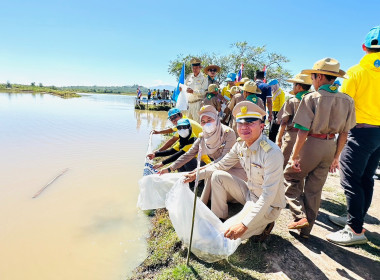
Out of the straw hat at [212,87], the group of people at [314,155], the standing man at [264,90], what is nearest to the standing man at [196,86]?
the straw hat at [212,87]

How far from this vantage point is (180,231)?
2139mm

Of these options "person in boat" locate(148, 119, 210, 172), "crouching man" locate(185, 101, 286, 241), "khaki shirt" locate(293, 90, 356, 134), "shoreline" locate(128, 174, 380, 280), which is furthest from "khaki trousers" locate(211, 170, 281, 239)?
"person in boat" locate(148, 119, 210, 172)

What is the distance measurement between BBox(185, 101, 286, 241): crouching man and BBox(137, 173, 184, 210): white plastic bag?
613 millimetres

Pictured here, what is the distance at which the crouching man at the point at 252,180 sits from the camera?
180cm

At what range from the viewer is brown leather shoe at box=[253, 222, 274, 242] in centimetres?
212

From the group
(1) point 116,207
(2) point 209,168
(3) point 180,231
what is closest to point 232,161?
(2) point 209,168

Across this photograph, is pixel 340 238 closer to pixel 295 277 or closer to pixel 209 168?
pixel 295 277

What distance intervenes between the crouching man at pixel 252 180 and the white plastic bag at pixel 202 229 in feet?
0.50

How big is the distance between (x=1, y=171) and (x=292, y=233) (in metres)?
6.16

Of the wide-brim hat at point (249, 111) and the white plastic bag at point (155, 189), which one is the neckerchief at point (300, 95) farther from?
the white plastic bag at point (155, 189)

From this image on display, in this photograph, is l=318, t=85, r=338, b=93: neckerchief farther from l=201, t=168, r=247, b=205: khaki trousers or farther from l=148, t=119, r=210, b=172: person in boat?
l=148, t=119, r=210, b=172: person in boat

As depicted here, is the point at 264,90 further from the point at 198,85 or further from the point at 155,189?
the point at 155,189

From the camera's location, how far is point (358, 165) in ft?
7.04

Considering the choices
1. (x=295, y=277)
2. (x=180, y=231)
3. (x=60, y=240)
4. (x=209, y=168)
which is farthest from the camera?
(x=60, y=240)
